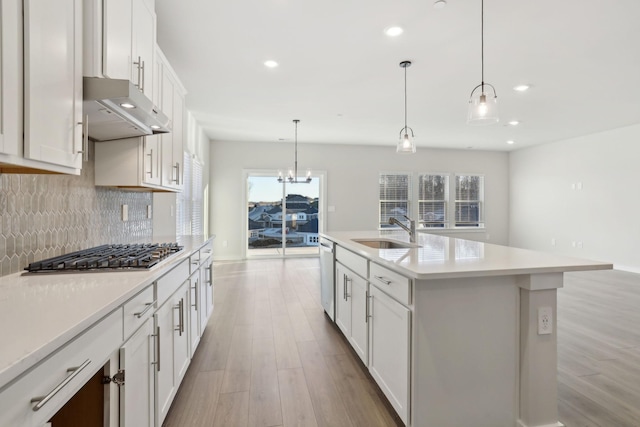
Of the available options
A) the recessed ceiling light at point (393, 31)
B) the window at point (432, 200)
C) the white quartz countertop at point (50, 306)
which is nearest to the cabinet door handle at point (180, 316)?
A: the white quartz countertop at point (50, 306)

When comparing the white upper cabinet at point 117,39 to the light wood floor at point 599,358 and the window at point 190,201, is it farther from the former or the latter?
the light wood floor at point 599,358

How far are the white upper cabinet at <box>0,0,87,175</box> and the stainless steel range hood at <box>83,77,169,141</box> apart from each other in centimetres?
8

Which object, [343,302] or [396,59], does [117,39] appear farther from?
[396,59]

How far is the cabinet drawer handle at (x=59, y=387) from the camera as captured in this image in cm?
76

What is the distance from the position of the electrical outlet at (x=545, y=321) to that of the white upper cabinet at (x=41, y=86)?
2.32 metres

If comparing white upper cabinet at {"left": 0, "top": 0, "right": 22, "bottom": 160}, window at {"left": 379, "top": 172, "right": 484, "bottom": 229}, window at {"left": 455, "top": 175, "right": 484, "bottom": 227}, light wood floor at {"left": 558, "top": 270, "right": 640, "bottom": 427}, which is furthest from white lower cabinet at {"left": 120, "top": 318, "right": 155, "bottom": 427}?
window at {"left": 455, "top": 175, "right": 484, "bottom": 227}

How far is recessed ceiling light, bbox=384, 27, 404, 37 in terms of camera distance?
2.80 meters

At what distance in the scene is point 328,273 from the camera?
3359mm

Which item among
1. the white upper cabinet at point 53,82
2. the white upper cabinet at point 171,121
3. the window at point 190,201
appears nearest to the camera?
the white upper cabinet at point 53,82

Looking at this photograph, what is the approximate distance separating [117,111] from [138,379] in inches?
50.8

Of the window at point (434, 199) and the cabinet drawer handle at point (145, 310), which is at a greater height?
the window at point (434, 199)

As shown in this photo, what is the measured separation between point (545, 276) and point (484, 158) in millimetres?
8109

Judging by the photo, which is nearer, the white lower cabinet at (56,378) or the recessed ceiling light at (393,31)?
the white lower cabinet at (56,378)

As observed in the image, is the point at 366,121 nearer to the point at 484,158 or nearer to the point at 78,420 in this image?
the point at 484,158
